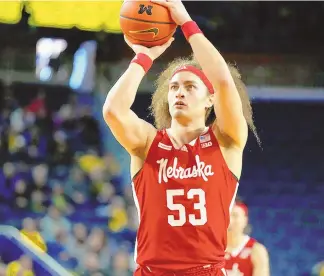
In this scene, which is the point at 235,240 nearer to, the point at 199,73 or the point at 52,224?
the point at 199,73

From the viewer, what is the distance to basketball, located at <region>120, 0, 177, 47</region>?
10.5 ft

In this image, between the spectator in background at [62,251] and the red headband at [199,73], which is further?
the spectator in background at [62,251]

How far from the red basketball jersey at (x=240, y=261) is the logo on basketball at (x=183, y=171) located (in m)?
1.93

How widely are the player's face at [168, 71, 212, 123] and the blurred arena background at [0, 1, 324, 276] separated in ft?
19.8

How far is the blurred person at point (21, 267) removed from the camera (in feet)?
28.0

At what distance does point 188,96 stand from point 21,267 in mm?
5959

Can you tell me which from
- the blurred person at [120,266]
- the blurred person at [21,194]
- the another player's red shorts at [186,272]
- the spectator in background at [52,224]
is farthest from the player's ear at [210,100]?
the blurred person at [21,194]

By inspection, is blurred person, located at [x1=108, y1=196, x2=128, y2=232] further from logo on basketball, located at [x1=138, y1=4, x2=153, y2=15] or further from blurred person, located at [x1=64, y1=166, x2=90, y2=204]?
logo on basketball, located at [x1=138, y1=4, x2=153, y2=15]

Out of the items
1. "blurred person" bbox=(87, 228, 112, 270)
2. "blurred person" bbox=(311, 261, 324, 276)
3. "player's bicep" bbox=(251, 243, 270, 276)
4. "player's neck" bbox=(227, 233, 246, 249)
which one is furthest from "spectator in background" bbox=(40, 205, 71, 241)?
"player's bicep" bbox=(251, 243, 270, 276)

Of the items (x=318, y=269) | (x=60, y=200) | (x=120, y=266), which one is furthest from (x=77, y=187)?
(x=318, y=269)

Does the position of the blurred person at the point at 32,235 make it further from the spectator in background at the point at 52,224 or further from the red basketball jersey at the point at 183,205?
the red basketball jersey at the point at 183,205

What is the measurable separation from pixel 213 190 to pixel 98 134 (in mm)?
8723

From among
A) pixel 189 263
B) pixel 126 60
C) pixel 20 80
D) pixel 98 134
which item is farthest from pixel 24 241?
pixel 189 263

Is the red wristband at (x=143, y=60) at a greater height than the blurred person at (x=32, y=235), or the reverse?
the red wristband at (x=143, y=60)
